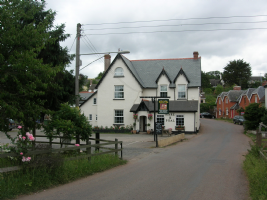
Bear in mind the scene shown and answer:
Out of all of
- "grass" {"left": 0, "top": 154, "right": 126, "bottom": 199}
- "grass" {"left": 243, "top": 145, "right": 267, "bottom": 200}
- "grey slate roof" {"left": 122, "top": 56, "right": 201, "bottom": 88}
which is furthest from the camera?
"grey slate roof" {"left": 122, "top": 56, "right": 201, "bottom": 88}

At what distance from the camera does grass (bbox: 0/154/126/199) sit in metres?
6.79

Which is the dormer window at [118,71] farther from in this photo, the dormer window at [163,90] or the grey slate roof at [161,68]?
the dormer window at [163,90]

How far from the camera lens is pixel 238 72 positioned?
81312mm

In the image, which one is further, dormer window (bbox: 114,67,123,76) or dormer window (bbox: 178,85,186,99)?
dormer window (bbox: 114,67,123,76)

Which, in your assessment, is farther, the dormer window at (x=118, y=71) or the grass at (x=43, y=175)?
the dormer window at (x=118, y=71)

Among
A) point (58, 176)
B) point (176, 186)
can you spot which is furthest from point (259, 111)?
point (58, 176)

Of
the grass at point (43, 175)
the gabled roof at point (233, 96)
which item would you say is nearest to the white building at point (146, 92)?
the grass at point (43, 175)

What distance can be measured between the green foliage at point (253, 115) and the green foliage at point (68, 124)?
2506 cm

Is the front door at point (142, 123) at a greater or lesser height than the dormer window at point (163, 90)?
lesser

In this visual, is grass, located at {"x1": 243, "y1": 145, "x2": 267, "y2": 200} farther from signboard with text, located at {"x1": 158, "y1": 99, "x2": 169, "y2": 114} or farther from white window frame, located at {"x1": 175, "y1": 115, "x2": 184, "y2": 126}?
white window frame, located at {"x1": 175, "y1": 115, "x2": 184, "y2": 126}

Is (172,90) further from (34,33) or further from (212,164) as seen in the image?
(34,33)

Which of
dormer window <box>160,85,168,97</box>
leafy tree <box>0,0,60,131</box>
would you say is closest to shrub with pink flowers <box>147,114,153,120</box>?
dormer window <box>160,85,168,97</box>

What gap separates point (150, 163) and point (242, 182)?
461cm

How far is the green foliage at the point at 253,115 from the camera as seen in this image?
3028 centimetres
